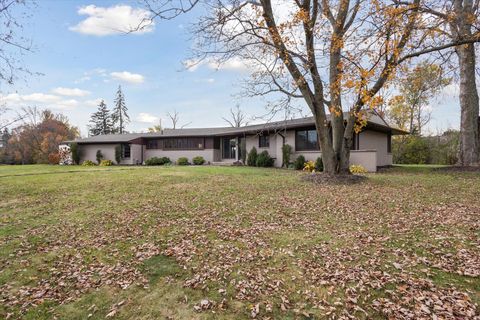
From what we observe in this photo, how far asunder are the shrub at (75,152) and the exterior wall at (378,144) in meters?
25.9

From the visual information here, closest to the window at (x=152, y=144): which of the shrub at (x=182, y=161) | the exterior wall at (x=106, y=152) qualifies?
the exterior wall at (x=106, y=152)

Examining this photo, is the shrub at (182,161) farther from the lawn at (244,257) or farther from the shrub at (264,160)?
the lawn at (244,257)

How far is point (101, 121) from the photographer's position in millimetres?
55531

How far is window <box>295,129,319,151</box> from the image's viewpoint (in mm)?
18433

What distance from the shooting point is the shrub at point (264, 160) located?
2024 cm

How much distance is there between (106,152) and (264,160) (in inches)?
672

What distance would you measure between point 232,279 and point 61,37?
28.2 ft

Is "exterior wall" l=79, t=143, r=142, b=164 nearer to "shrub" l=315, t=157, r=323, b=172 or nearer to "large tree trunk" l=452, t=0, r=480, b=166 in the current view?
"shrub" l=315, t=157, r=323, b=172

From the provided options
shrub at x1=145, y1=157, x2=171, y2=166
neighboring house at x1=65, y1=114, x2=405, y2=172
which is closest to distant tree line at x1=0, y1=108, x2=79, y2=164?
neighboring house at x1=65, y1=114, x2=405, y2=172

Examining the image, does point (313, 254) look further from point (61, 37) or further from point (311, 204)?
point (61, 37)

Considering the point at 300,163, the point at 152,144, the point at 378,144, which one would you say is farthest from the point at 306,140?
the point at 152,144

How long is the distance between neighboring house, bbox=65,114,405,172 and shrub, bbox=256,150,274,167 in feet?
1.69

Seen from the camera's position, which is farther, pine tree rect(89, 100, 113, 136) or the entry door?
pine tree rect(89, 100, 113, 136)

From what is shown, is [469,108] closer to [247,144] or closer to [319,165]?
[319,165]
